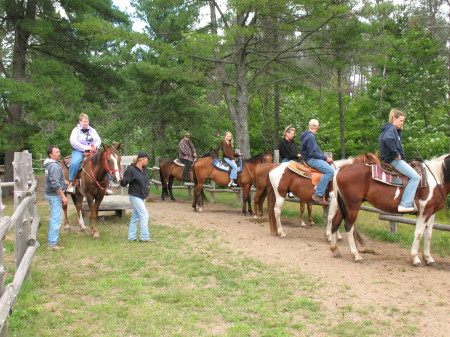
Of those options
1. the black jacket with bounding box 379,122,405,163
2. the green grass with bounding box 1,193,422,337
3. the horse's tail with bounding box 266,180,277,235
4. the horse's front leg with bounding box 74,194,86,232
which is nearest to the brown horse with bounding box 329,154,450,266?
the black jacket with bounding box 379,122,405,163

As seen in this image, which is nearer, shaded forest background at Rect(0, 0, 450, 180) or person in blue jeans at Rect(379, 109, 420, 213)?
person in blue jeans at Rect(379, 109, 420, 213)

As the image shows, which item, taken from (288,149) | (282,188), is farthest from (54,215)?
(288,149)

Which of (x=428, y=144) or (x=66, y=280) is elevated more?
(x=428, y=144)

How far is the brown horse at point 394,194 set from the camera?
6.82m

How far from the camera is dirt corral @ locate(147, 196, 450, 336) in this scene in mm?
4953

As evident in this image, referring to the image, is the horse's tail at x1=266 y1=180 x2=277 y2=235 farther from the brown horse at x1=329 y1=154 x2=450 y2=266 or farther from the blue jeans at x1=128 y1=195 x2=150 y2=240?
the blue jeans at x1=128 y1=195 x2=150 y2=240

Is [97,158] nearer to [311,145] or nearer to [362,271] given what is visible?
[311,145]

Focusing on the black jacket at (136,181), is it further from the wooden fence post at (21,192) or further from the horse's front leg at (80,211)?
the wooden fence post at (21,192)

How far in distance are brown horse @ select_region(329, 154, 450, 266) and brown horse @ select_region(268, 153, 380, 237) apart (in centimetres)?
174

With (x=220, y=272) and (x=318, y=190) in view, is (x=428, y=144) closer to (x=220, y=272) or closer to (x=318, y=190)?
(x=318, y=190)

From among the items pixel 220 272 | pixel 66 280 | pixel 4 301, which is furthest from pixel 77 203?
pixel 4 301

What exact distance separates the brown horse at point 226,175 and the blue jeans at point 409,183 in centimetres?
596

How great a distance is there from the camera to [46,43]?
16766mm

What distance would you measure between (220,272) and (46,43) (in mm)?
14216
